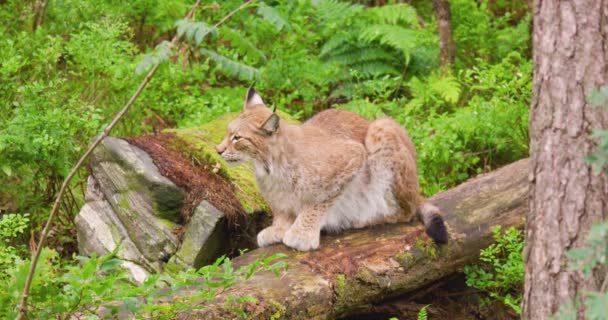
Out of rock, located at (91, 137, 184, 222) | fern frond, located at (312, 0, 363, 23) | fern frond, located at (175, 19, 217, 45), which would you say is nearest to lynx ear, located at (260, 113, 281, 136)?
rock, located at (91, 137, 184, 222)

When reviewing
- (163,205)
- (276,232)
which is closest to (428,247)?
(276,232)

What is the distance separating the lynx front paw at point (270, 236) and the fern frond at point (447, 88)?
3604 mm

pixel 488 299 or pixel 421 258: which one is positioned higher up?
pixel 421 258

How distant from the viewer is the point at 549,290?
4.04 m

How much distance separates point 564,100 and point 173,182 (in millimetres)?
3302

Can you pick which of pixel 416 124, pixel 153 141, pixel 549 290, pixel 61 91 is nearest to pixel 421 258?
pixel 549 290

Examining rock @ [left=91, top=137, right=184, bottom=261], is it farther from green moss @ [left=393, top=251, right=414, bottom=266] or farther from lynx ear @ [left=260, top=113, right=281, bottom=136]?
green moss @ [left=393, top=251, right=414, bottom=266]

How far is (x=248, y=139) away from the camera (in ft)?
18.8

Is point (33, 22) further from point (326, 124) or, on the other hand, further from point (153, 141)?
point (326, 124)

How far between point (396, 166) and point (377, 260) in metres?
0.84

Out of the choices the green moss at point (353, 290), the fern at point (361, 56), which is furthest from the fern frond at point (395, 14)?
the green moss at point (353, 290)

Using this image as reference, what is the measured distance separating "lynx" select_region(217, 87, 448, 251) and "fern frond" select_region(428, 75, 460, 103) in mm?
2638

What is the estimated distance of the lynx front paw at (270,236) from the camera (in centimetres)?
593

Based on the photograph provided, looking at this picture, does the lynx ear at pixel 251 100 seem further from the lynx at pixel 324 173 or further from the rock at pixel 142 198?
the rock at pixel 142 198
